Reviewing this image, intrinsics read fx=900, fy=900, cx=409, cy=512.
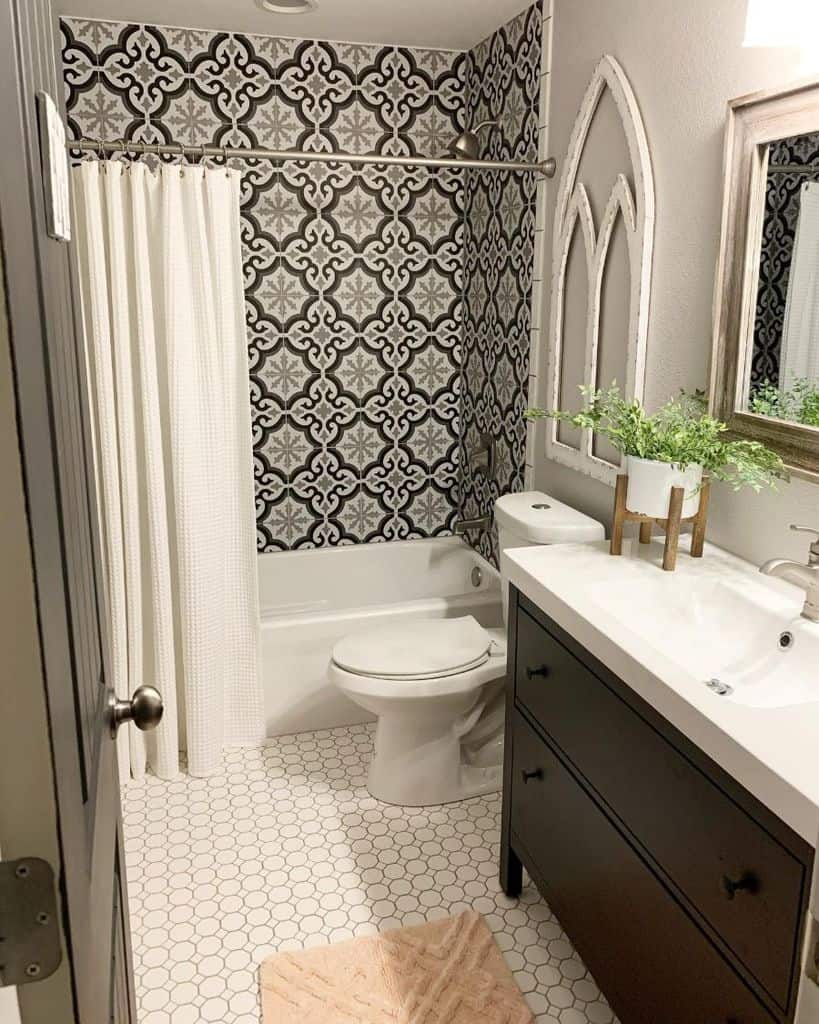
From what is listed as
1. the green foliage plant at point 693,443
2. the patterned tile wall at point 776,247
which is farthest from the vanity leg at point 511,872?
the patterned tile wall at point 776,247

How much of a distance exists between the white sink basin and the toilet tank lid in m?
0.51

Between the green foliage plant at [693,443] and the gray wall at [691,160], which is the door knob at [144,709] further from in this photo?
the gray wall at [691,160]

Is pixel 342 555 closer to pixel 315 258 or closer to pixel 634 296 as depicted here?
pixel 315 258

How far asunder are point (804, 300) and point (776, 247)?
142mm

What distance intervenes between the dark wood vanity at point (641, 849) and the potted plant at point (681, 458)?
36cm

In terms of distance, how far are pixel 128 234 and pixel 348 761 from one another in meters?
1.74

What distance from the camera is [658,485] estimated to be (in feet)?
6.36

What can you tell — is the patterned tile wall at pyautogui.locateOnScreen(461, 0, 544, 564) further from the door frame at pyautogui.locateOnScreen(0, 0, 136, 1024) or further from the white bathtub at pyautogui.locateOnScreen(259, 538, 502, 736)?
the door frame at pyautogui.locateOnScreen(0, 0, 136, 1024)

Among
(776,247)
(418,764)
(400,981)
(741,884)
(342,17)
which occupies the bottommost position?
(400,981)

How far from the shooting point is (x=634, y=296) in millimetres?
2250

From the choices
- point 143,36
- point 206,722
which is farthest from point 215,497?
point 143,36

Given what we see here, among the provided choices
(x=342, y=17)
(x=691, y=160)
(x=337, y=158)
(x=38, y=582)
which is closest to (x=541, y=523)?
(x=691, y=160)

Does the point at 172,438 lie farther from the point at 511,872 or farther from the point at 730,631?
the point at 730,631

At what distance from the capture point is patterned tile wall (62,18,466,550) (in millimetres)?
3062
